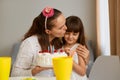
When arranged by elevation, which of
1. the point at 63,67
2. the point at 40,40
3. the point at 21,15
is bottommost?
the point at 63,67

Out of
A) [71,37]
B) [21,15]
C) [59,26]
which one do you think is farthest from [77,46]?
[21,15]

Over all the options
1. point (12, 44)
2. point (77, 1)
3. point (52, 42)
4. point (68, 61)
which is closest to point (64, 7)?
point (77, 1)

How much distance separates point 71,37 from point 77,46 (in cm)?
15

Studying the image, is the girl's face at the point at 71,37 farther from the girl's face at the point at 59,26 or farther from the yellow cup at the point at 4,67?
the yellow cup at the point at 4,67

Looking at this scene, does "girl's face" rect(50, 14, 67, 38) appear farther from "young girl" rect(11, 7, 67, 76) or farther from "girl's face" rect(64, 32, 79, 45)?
"girl's face" rect(64, 32, 79, 45)

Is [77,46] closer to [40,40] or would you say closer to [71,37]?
[71,37]

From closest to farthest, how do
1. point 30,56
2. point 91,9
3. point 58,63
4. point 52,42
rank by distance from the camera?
point 58,63, point 30,56, point 52,42, point 91,9

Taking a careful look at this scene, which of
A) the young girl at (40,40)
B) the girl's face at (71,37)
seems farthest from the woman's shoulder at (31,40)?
the girl's face at (71,37)

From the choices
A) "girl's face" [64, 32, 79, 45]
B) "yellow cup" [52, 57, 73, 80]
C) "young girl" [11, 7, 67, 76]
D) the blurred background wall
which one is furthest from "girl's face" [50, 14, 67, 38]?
the blurred background wall

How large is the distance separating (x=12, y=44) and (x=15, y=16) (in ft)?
1.44

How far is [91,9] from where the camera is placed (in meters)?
3.82

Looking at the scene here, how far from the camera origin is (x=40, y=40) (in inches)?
66.1

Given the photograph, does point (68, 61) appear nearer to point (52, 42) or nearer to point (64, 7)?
point (52, 42)

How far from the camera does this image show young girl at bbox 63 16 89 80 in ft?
5.44
